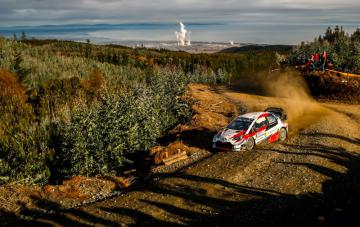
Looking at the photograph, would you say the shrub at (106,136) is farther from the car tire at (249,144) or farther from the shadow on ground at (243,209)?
the car tire at (249,144)

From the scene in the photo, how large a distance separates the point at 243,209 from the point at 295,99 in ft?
110

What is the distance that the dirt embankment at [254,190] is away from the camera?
50.9 ft

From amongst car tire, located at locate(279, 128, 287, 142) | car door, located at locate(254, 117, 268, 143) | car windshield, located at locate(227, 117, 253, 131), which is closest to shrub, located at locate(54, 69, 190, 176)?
car windshield, located at locate(227, 117, 253, 131)

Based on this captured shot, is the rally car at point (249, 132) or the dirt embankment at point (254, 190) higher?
the rally car at point (249, 132)

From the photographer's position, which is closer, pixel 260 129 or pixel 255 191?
pixel 255 191

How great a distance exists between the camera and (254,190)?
18.1 meters

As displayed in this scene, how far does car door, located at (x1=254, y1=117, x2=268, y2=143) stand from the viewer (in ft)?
80.0

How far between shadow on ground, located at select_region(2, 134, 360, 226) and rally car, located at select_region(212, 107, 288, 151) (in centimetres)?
471

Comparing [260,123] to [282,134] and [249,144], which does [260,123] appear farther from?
[282,134]

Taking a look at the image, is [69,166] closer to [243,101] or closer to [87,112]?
[87,112]

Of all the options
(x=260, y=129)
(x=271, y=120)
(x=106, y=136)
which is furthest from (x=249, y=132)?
(x=106, y=136)

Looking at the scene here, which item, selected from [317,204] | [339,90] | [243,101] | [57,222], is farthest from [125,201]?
[339,90]

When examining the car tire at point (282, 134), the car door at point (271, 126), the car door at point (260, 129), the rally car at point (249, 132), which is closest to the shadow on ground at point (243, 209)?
the rally car at point (249, 132)

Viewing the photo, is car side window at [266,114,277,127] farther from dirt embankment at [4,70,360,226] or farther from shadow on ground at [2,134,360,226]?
shadow on ground at [2,134,360,226]
